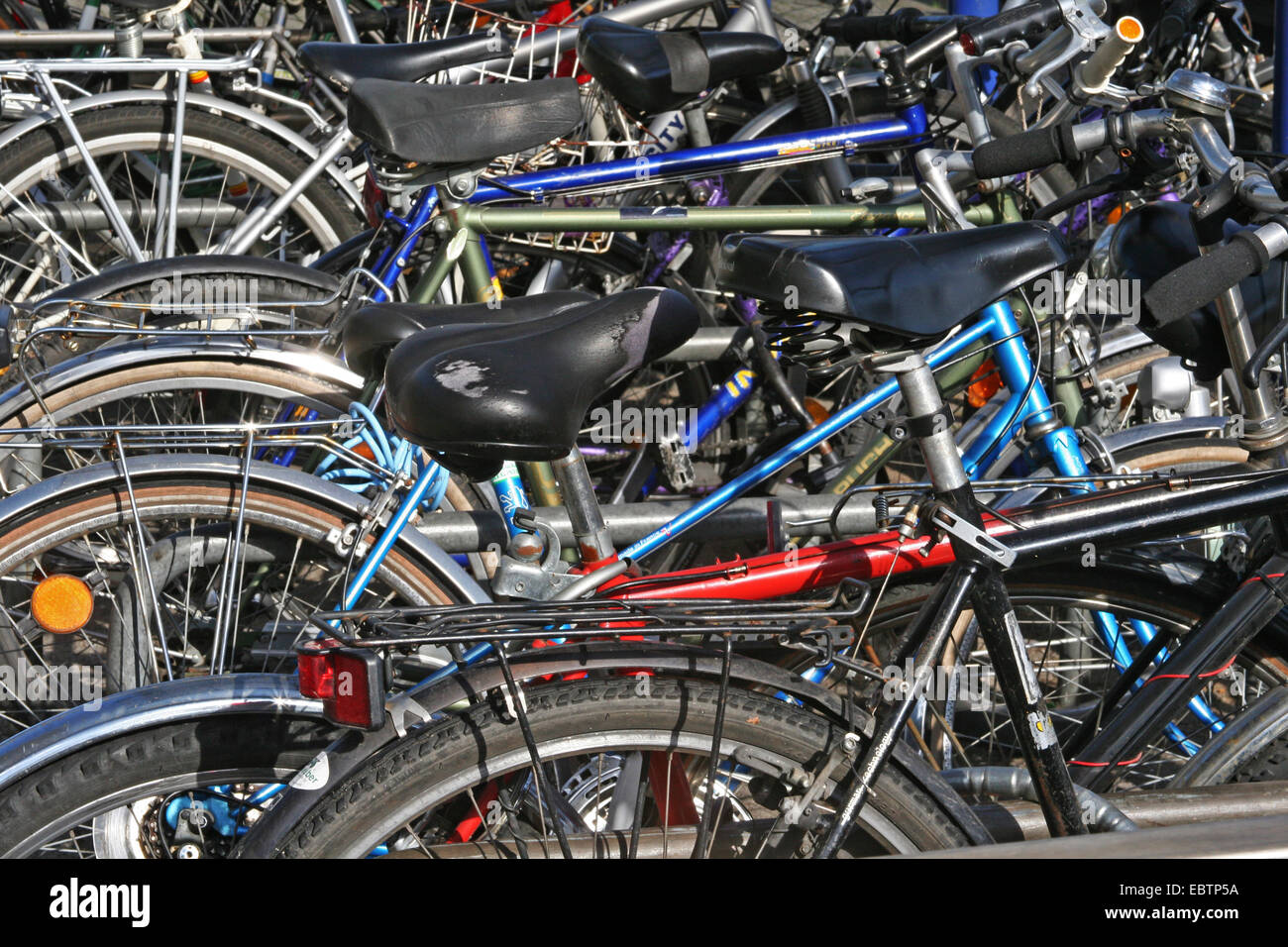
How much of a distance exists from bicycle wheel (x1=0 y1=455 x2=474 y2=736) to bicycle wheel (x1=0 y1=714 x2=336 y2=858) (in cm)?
33

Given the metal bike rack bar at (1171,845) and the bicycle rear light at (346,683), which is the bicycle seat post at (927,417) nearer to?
the metal bike rack bar at (1171,845)

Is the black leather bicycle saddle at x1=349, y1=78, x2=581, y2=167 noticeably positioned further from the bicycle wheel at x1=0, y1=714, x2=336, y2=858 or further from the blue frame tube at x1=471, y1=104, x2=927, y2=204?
the bicycle wheel at x1=0, y1=714, x2=336, y2=858

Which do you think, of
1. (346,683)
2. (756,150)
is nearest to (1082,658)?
(756,150)

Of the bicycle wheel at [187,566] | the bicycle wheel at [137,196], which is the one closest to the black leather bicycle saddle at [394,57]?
the bicycle wheel at [137,196]

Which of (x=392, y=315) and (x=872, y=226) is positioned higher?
(x=872, y=226)

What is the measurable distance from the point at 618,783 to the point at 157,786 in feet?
2.28

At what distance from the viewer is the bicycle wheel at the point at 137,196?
3.93 meters

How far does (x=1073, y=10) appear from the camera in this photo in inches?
104

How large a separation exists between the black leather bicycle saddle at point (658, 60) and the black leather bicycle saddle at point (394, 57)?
1.00 ft

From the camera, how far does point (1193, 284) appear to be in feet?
5.75

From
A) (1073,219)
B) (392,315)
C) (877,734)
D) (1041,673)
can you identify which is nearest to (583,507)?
(392,315)

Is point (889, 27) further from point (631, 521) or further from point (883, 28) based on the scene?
point (631, 521)
